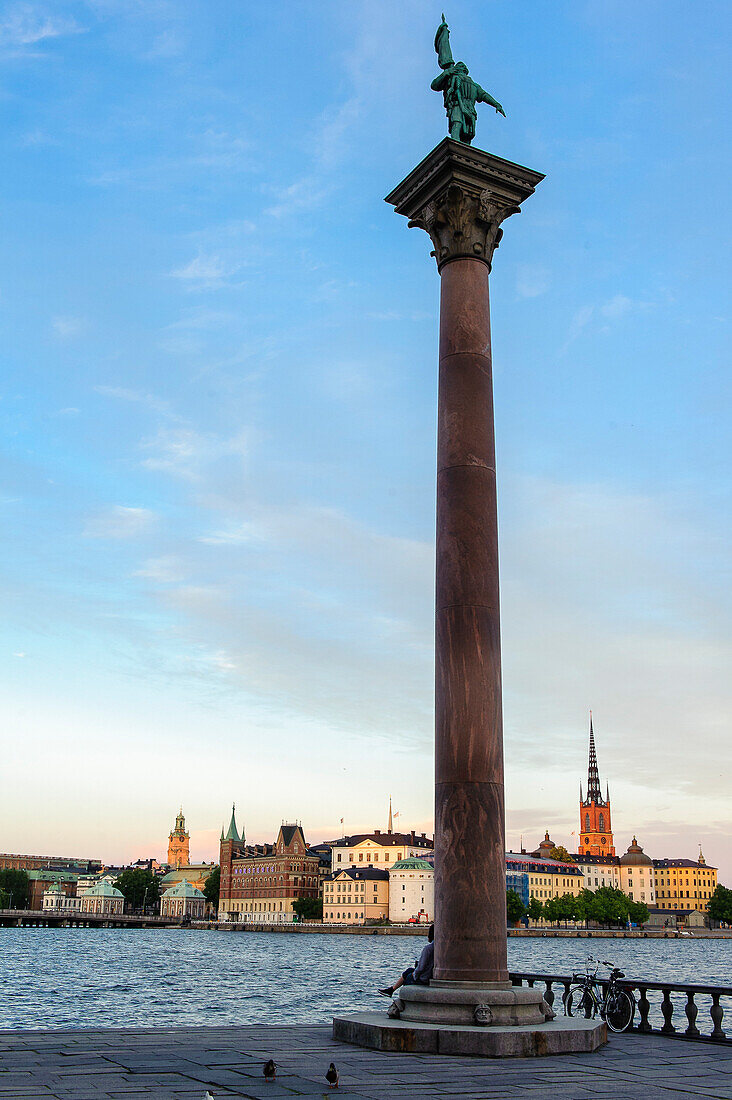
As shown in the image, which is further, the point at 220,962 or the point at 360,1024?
the point at 220,962

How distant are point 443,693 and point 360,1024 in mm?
4575

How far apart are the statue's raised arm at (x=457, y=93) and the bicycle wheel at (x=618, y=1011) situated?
1439cm

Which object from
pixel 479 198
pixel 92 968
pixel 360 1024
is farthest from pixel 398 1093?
pixel 92 968

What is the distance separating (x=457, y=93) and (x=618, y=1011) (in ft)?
51.6


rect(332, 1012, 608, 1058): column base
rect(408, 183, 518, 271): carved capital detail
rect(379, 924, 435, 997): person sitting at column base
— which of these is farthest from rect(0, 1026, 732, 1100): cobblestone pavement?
rect(408, 183, 518, 271): carved capital detail

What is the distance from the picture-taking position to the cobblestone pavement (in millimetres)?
10797

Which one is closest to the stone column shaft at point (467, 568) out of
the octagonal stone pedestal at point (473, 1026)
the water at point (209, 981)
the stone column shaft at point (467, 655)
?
the stone column shaft at point (467, 655)

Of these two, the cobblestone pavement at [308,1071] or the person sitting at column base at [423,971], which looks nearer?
the cobblestone pavement at [308,1071]

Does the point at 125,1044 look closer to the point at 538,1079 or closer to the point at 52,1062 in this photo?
the point at 52,1062

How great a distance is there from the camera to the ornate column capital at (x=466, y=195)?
1783 cm

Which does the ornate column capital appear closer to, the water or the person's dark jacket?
the person's dark jacket

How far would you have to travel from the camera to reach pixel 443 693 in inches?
627

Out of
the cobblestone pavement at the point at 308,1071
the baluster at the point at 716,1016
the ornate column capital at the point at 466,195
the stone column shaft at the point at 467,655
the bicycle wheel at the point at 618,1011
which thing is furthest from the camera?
the bicycle wheel at the point at 618,1011

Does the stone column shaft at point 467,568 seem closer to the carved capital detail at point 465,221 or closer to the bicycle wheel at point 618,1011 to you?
the carved capital detail at point 465,221
